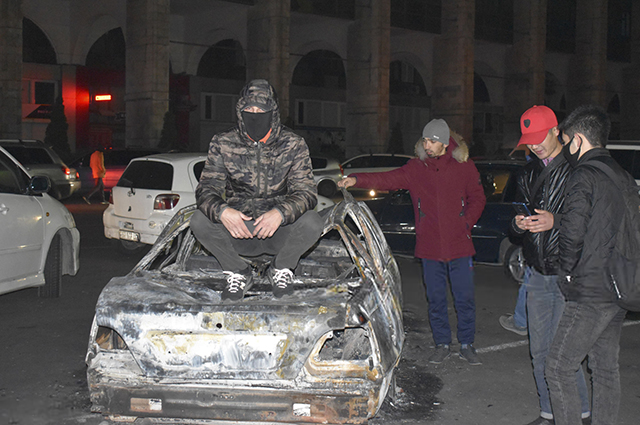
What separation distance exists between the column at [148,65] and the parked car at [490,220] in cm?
2012

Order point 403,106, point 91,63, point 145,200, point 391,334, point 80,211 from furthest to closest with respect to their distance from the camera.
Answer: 1. point 403,106
2. point 91,63
3. point 80,211
4. point 145,200
5. point 391,334

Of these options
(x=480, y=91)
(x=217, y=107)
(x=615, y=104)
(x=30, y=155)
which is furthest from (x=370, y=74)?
(x=615, y=104)

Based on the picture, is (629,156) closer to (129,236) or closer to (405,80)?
(129,236)

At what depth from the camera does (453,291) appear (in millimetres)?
5914

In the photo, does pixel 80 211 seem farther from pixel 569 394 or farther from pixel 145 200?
pixel 569 394

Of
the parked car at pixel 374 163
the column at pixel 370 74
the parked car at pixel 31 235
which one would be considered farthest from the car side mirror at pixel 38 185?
the column at pixel 370 74

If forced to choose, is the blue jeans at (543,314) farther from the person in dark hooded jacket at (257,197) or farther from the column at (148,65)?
the column at (148,65)

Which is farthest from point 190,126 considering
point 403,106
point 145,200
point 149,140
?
point 145,200

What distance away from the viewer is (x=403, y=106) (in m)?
44.6

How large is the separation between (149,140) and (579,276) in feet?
87.5

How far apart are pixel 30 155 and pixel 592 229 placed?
18.5 metres

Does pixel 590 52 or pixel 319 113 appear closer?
pixel 319 113

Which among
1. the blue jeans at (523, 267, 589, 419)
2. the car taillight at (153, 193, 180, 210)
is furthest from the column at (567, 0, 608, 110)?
the blue jeans at (523, 267, 589, 419)

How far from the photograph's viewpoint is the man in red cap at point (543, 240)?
4121mm
